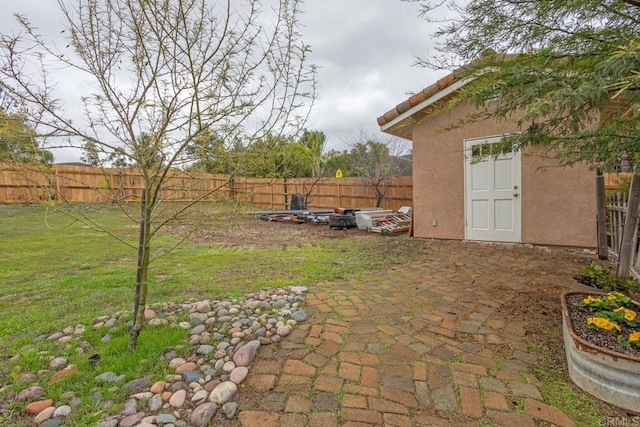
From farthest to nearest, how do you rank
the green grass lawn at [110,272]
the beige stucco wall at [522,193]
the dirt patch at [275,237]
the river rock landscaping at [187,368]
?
1. the dirt patch at [275,237]
2. the beige stucco wall at [522,193]
3. the green grass lawn at [110,272]
4. the river rock landscaping at [187,368]

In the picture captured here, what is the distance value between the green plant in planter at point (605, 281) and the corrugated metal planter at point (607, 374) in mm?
1520

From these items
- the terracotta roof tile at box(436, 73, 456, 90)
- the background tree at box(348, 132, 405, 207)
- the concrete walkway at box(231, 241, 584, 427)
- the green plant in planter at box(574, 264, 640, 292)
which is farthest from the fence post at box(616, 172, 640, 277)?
the background tree at box(348, 132, 405, 207)

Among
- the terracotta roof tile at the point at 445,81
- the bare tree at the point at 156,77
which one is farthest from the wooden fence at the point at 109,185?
the terracotta roof tile at the point at 445,81

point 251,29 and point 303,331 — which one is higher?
point 251,29

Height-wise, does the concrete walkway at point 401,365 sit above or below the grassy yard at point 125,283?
below

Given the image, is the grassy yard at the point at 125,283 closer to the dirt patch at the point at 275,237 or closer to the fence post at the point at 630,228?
the dirt patch at the point at 275,237

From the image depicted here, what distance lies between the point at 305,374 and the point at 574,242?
5.69 metres

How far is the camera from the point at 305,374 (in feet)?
6.19

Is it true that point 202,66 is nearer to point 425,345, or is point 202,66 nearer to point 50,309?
point 425,345

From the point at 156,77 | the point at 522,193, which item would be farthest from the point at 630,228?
the point at 156,77

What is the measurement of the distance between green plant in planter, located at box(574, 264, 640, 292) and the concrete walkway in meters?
0.33

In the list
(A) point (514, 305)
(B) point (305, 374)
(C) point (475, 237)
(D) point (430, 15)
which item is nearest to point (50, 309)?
(B) point (305, 374)

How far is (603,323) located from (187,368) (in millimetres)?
2572

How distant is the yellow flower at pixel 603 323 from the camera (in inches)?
74.7
